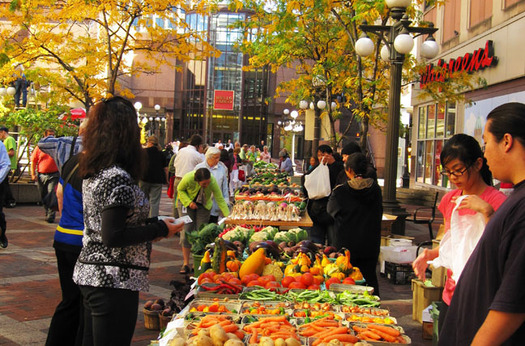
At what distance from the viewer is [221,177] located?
10711mm

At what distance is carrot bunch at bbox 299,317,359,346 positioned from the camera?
3982 millimetres

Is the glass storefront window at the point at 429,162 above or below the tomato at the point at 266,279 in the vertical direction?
above

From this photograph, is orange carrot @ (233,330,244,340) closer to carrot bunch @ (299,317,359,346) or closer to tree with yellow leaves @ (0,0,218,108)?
carrot bunch @ (299,317,359,346)

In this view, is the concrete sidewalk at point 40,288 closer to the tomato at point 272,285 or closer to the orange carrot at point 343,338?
the tomato at point 272,285

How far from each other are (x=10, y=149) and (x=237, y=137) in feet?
190

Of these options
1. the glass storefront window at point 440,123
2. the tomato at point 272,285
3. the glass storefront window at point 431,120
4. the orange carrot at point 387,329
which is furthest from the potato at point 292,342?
the glass storefront window at point 431,120

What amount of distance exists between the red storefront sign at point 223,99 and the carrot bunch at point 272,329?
69391 millimetres

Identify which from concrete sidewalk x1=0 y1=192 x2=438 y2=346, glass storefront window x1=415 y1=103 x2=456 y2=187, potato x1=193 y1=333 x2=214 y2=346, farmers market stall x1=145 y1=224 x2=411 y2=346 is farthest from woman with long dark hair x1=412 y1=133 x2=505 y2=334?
glass storefront window x1=415 y1=103 x2=456 y2=187

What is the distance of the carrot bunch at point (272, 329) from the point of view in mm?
3953

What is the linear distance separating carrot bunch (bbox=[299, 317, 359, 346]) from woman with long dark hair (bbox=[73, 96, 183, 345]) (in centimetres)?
131

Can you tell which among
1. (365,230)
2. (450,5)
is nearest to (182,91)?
(450,5)

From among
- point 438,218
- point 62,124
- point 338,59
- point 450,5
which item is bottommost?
point 438,218

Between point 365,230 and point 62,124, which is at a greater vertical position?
point 62,124

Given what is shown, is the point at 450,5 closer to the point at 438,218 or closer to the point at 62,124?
the point at 438,218
